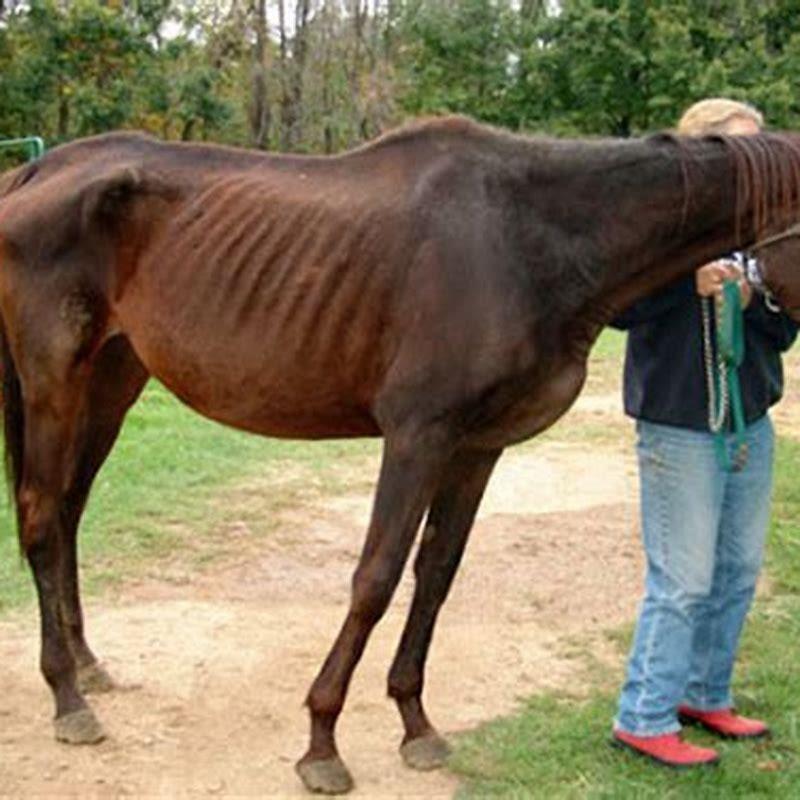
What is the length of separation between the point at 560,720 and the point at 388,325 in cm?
154

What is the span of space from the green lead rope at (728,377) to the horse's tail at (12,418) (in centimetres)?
229

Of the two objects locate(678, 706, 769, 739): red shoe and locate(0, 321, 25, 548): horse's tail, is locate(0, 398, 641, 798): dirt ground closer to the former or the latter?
locate(678, 706, 769, 739): red shoe

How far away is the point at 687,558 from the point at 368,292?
3.97 feet

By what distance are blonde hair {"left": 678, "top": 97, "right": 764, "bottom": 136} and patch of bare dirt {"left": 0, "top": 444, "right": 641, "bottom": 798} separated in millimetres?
2048

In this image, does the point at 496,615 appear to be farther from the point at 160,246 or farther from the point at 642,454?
the point at 160,246

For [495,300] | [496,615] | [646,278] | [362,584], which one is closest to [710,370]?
[646,278]

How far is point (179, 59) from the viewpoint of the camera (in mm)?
25391

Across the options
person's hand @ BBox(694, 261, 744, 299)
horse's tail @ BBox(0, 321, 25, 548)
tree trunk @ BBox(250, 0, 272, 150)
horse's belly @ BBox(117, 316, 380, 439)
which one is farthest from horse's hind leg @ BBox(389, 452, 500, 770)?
tree trunk @ BBox(250, 0, 272, 150)

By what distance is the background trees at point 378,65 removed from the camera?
23312 millimetres

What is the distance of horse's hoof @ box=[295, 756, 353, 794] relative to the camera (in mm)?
3669

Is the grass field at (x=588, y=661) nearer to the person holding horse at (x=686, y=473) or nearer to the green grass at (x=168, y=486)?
the green grass at (x=168, y=486)

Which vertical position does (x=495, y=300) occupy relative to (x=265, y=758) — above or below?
above

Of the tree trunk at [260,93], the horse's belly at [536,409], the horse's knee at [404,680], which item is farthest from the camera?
the tree trunk at [260,93]

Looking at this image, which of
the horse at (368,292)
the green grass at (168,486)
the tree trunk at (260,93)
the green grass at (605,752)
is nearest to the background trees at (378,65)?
the tree trunk at (260,93)
